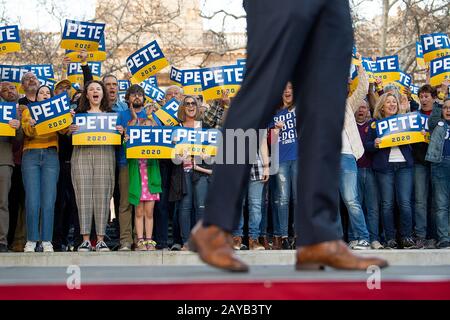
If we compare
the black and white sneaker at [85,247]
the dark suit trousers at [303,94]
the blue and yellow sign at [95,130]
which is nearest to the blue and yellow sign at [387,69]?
the blue and yellow sign at [95,130]

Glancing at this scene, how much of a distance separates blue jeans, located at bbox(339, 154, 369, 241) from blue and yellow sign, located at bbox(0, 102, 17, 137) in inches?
156

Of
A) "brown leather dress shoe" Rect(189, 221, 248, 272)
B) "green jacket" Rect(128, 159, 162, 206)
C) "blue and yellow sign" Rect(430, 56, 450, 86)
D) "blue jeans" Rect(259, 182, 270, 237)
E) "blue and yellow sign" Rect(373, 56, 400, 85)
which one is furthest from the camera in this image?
"blue and yellow sign" Rect(373, 56, 400, 85)

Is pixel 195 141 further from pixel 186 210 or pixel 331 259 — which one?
pixel 331 259

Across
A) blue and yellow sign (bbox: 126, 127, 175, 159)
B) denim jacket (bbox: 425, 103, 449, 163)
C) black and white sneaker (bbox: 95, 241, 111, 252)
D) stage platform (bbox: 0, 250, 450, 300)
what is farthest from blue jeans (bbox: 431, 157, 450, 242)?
stage platform (bbox: 0, 250, 450, 300)

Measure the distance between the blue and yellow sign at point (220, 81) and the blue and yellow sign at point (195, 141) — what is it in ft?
2.20

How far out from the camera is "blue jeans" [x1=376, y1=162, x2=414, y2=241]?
10398 millimetres

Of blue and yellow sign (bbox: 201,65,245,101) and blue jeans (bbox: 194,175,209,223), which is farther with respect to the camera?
blue and yellow sign (bbox: 201,65,245,101)

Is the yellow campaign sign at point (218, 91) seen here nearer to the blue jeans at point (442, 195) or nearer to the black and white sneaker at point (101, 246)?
the black and white sneaker at point (101, 246)

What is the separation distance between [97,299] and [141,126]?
7427mm

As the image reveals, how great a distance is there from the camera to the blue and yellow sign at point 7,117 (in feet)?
31.7

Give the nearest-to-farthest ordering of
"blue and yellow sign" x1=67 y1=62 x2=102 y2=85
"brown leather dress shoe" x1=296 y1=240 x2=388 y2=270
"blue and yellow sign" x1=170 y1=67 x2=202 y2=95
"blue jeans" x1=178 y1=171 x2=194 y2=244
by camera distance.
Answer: "brown leather dress shoe" x1=296 y1=240 x2=388 y2=270 → "blue jeans" x1=178 y1=171 x2=194 y2=244 → "blue and yellow sign" x1=170 y1=67 x2=202 y2=95 → "blue and yellow sign" x1=67 y1=62 x2=102 y2=85

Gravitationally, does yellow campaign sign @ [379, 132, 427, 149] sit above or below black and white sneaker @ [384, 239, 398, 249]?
above

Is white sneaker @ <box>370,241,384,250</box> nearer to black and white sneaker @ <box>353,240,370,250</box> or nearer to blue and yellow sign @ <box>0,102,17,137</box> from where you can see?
black and white sneaker @ <box>353,240,370,250</box>
